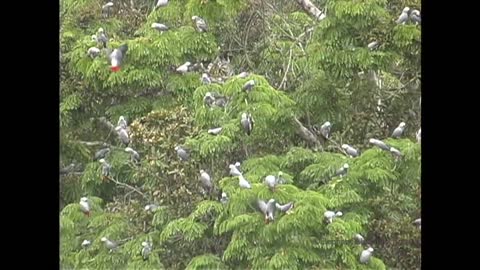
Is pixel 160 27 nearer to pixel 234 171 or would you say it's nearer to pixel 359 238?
pixel 234 171

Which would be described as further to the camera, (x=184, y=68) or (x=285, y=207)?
(x=184, y=68)

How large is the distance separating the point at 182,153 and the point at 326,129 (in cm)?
48

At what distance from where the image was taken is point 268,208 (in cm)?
246

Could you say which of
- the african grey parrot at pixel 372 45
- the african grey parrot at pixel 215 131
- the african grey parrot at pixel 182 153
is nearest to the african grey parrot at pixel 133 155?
the african grey parrot at pixel 182 153

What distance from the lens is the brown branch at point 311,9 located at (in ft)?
8.44

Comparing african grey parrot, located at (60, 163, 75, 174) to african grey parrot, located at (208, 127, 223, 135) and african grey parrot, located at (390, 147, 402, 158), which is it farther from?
african grey parrot, located at (390, 147, 402, 158)

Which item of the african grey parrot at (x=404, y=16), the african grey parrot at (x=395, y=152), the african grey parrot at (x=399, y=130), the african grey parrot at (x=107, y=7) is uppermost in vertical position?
the african grey parrot at (x=404, y=16)

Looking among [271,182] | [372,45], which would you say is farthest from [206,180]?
[372,45]

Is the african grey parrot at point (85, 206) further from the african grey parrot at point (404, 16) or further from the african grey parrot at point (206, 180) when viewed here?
the african grey parrot at point (404, 16)

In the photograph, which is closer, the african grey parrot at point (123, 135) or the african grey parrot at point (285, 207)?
the african grey parrot at point (285, 207)

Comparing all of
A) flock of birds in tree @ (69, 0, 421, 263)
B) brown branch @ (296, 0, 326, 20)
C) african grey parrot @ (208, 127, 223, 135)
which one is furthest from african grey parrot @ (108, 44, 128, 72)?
brown branch @ (296, 0, 326, 20)

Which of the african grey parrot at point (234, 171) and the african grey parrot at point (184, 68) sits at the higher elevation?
the african grey parrot at point (184, 68)

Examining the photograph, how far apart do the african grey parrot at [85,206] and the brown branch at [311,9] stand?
966 mm
